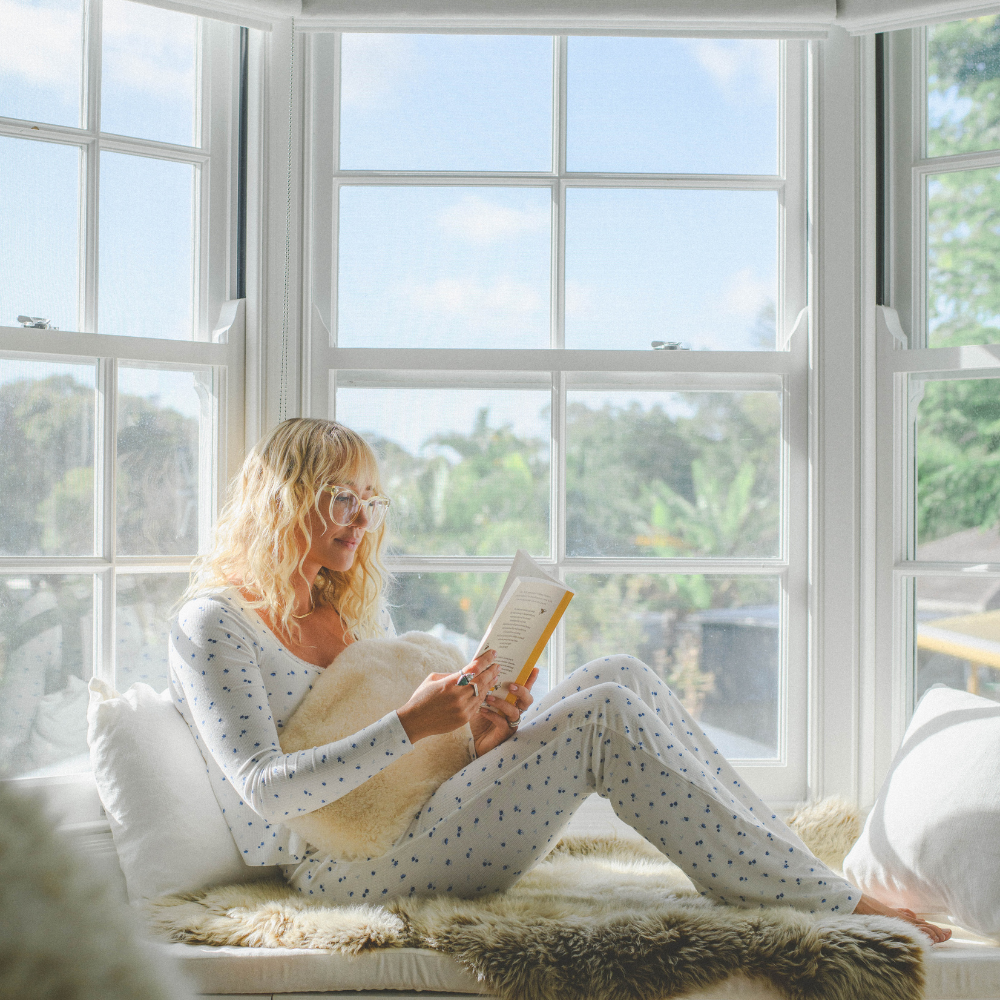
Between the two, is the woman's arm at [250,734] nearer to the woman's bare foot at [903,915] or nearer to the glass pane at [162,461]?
the glass pane at [162,461]

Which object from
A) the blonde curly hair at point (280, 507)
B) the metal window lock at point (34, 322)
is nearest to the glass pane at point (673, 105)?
the blonde curly hair at point (280, 507)

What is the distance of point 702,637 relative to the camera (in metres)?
2.05

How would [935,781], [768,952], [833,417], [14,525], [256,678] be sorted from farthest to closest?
1. [833,417]
2. [14,525]
3. [935,781]
4. [256,678]
5. [768,952]

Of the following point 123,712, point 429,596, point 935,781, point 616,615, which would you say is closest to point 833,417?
point 616,615

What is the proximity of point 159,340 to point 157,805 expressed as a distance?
1.00 m

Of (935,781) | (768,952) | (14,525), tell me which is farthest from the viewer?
(14,525)

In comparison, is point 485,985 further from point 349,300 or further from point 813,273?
point 813,273

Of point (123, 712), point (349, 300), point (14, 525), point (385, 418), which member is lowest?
point (123, 712)

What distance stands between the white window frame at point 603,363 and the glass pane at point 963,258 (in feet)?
0.95

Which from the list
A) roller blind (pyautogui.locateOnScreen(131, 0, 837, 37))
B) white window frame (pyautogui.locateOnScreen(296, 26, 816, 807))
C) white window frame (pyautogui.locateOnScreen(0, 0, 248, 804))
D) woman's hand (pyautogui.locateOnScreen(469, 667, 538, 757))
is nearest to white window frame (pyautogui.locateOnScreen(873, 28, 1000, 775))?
white window frame (pyautogui.locateOnScreen(296, 26, 816, 807))

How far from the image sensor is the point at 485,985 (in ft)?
4.21

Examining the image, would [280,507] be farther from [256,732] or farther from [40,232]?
[40,232]

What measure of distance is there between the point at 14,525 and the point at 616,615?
1344mm

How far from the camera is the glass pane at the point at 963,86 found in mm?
1941
